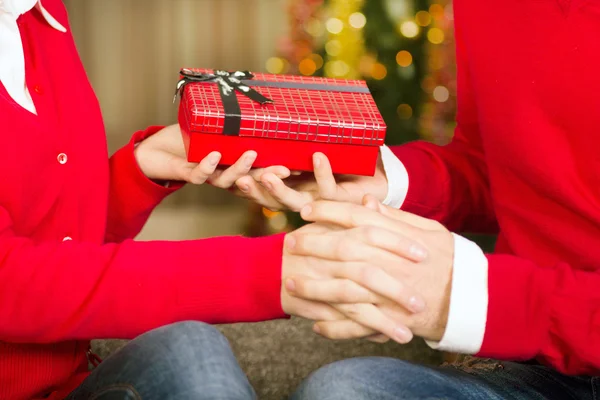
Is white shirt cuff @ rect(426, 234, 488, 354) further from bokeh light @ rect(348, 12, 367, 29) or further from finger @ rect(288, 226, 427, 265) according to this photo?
bokeh light @ rect(348, 12, 367, 29)

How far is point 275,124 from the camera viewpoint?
966mm

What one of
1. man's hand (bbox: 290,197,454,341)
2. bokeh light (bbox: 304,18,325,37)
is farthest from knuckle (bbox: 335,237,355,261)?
bokeh light (bbox: 304,18,325,37)

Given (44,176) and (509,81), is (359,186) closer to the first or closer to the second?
(509,81)

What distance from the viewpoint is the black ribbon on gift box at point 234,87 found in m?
0.95

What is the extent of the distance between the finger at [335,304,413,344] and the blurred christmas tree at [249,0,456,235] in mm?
1753

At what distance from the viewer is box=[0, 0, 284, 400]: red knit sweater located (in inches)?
34.2

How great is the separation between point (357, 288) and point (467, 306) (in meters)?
0.14

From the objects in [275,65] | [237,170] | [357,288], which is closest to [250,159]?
[237,170]

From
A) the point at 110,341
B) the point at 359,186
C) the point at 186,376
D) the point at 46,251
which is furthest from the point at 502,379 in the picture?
the point at 110,341

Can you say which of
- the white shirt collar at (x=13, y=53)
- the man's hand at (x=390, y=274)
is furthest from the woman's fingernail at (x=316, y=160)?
the white shirt collar at (x=13, y=53)

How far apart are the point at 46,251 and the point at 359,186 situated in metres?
0.48

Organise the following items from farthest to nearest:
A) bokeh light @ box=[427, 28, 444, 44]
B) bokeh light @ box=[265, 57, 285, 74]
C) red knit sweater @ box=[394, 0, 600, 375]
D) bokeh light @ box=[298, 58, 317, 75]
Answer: bokeh light @ box=[265, 57, 285, 74] < bokeh light @ box=[298, 58, 317, 75] < bokeh light @ box=[427, 28, 444, 44] < red knit sweater @ box=[394, 0, 600, 375]

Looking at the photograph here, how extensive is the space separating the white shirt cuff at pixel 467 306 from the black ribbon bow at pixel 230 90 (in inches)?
13.4

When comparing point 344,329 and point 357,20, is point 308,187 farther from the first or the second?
point 357,20
